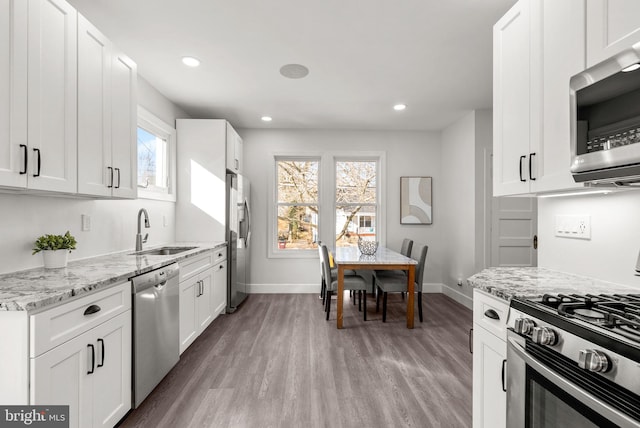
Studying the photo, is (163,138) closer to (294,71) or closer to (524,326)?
(294,71)

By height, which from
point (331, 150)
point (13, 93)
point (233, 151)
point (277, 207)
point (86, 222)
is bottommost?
point (86, 222)

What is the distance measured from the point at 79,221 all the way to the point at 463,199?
14.5ft

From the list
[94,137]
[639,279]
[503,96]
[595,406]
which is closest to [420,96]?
[503,96]

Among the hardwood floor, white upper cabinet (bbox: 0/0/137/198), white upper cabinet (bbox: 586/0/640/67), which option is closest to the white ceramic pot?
white upper cabinet (bbox: 0/0/137/198)

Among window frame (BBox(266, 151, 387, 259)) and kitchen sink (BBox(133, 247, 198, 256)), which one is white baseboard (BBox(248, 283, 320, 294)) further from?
kitchen sink (BBox(133, 247, 198, 256))

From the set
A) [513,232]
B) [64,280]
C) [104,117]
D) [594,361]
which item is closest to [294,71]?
[104,117]

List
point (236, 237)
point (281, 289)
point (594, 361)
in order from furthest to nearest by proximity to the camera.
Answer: point (281, 289)
point (236, 237)
point (594, 361)

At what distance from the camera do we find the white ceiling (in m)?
2.15

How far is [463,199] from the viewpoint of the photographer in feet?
14.8

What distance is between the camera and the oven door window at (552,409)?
2.80 feet

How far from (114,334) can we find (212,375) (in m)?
0.97

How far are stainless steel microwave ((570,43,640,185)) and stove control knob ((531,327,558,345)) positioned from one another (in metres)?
0.57

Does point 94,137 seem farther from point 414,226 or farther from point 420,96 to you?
point 414,226

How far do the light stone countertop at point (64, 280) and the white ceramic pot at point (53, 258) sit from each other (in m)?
0.04
